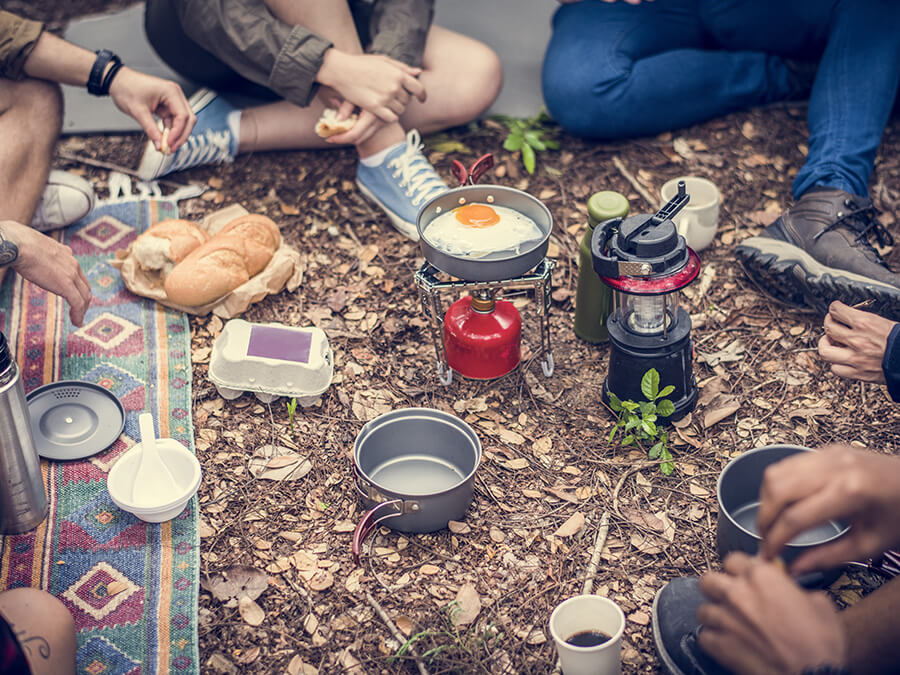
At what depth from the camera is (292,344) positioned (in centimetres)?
263

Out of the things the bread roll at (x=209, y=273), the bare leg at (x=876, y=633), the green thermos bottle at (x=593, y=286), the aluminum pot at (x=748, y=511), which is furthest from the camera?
the bread roll at (x=209, y=273)

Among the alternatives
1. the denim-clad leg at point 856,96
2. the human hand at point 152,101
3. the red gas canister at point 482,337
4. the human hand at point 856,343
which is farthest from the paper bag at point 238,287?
the denim-clad leg at point 856,96

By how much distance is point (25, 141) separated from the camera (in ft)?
9.61

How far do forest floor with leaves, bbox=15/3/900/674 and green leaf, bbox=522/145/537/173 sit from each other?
6 cm

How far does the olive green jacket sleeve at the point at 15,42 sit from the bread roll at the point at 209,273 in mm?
893

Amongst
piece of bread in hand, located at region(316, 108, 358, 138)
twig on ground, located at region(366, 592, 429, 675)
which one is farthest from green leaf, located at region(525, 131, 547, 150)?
twig on ground, located at region(366, 592, 429, 675)

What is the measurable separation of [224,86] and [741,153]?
84.5 inches

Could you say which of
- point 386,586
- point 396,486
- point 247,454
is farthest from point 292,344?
point 386,586

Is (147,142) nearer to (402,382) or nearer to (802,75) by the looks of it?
(402,382)

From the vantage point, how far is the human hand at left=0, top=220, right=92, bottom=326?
7.82 feet

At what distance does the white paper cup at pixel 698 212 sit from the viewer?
2945mm

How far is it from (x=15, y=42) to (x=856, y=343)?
2823 millimetres

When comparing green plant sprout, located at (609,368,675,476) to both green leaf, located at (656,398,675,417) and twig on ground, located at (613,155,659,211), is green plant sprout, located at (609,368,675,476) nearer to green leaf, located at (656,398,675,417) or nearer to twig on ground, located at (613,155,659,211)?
green leaf, located at (656,398,675,417)

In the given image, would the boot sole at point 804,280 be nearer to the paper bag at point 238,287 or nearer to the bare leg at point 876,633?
the bare leg at point 876,633
